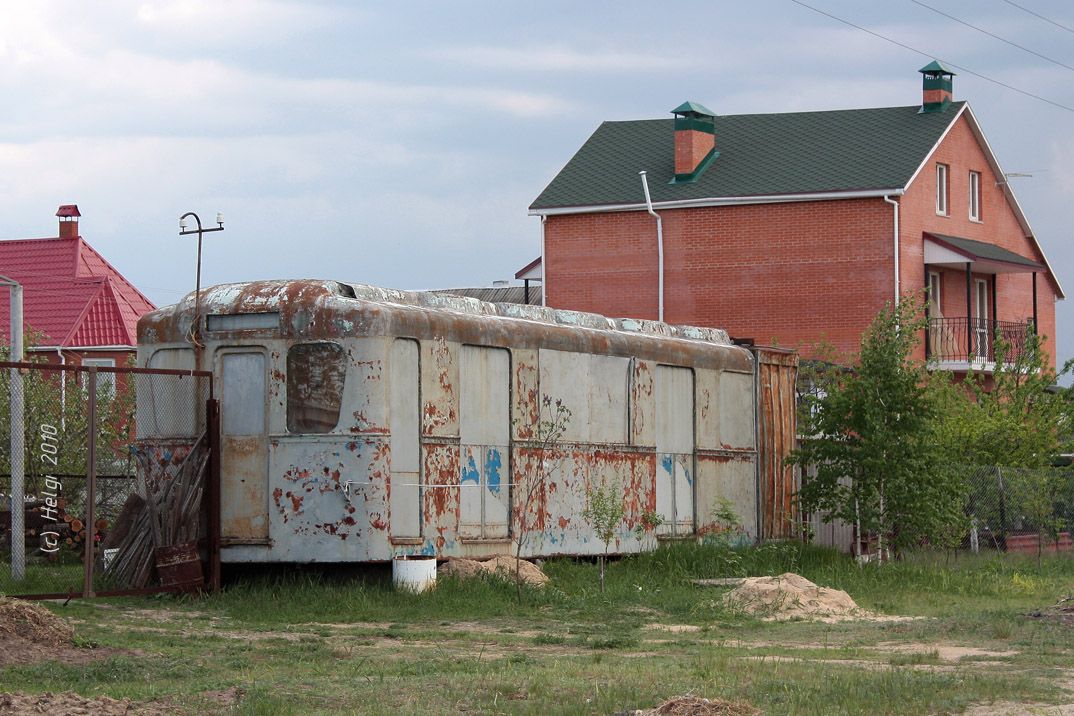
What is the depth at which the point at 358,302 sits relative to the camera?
14898 millimetres

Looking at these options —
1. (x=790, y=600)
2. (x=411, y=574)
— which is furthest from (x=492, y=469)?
(x=790, y=600)

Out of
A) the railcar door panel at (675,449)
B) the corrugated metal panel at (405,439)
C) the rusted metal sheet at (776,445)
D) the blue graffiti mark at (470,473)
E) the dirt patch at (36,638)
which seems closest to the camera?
the dirt patch at (36,638)

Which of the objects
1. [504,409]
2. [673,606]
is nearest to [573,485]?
[504,409]

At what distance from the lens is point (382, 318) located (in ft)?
48.5

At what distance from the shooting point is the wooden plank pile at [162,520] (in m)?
14.7

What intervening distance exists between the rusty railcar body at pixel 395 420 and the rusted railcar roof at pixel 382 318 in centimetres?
2

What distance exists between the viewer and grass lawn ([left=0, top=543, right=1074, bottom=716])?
29.6 ft

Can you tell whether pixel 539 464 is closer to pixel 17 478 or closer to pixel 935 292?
pixel 17 478

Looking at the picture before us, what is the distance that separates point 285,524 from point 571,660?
474cm

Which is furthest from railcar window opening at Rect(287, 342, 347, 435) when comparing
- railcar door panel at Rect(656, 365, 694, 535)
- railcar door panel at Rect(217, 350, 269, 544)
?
railcar door panel at Rect(656, 365, 694, 535)

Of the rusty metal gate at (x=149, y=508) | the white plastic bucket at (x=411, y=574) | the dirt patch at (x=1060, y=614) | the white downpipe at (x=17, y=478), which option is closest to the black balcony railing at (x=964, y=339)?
the dirt patch at (x=1060, y=614)

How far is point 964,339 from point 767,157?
6.43m

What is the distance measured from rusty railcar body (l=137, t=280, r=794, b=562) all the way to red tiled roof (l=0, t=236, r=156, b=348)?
19.5 metres

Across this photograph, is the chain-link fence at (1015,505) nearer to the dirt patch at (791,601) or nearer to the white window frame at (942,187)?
the dirt patch at (791,601)
